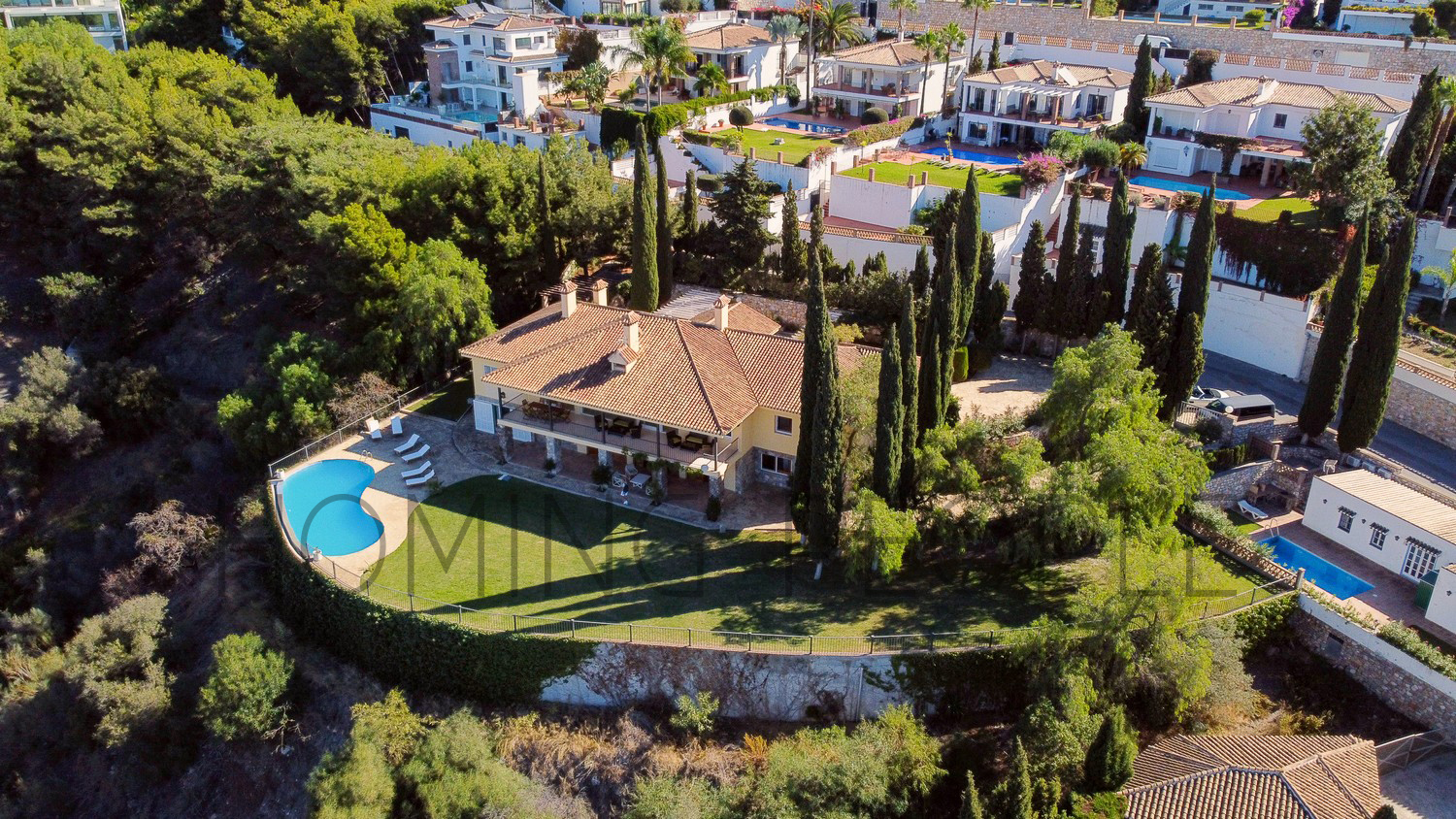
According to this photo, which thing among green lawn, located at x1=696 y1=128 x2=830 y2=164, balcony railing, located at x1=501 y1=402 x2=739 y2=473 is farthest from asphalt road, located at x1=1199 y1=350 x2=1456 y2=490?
green lawn, located at x1=696 y1=128 x2=830 y2=164

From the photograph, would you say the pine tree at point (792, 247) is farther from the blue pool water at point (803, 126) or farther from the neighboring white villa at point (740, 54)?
the neighboring white villa at point (740, 54)

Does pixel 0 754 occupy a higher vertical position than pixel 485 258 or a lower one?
lower

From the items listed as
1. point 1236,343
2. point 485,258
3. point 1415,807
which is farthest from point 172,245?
point 1415,807

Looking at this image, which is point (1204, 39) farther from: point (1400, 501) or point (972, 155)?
point (1400, 501)

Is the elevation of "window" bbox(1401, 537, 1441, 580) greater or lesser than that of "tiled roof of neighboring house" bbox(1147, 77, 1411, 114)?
lesser

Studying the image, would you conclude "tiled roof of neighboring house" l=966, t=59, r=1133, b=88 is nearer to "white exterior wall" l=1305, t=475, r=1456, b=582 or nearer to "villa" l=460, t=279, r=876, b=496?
"villa" l=460, t=279, r=876, b=496

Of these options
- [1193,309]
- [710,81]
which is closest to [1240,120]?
[1193,309]

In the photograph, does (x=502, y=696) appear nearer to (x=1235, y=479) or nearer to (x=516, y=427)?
(x=516, y=427)
